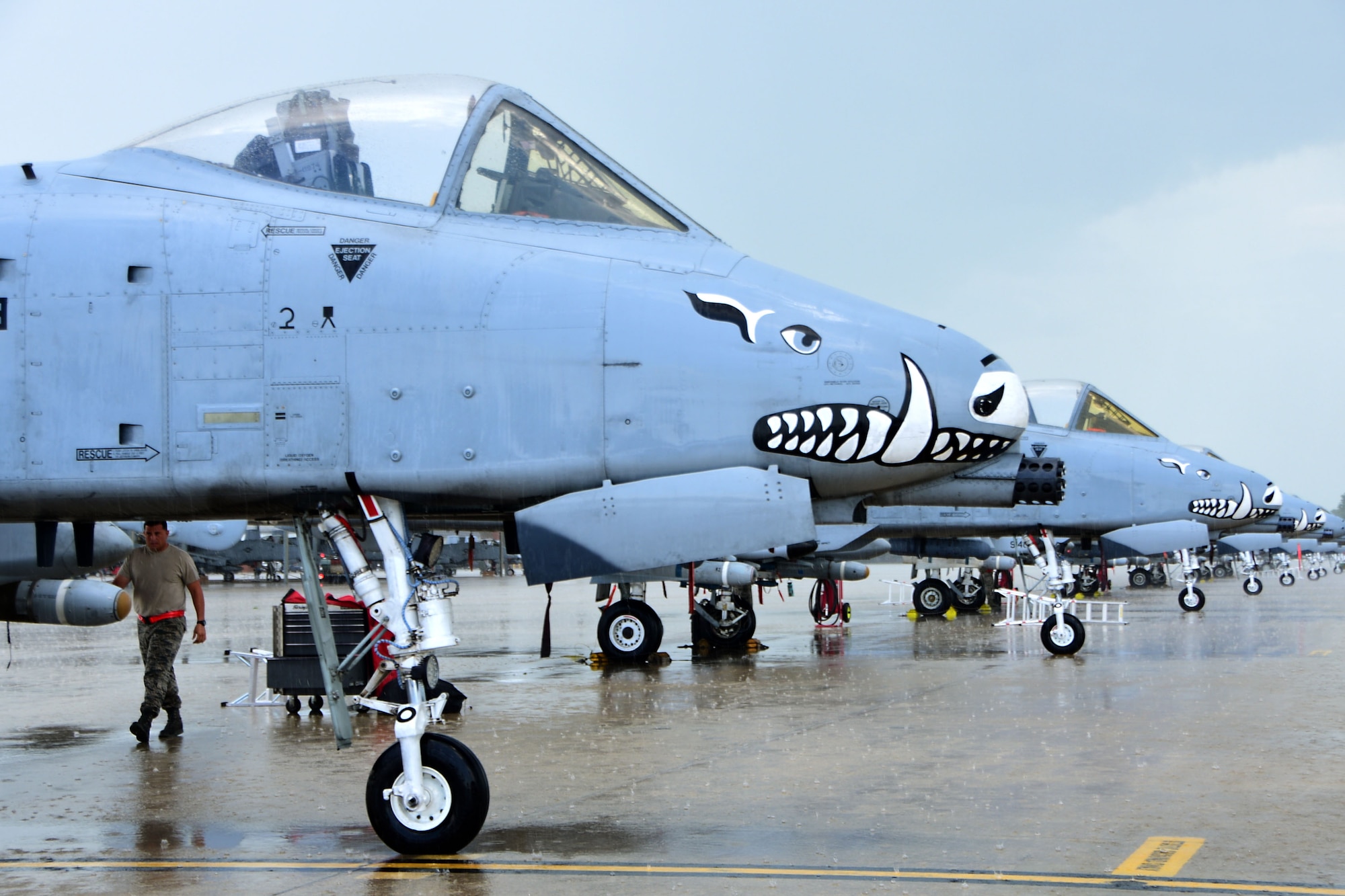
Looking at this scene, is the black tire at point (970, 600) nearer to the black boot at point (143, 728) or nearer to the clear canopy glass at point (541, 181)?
the black boot at point (143, 728)

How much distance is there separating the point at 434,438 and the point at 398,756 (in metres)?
1.35

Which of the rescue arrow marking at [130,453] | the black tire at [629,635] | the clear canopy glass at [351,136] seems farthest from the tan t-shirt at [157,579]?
the black tire at [629,635]

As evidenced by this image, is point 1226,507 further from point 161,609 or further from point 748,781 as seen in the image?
point 161,609

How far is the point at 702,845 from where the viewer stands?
5809 mm

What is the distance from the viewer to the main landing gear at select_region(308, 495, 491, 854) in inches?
212

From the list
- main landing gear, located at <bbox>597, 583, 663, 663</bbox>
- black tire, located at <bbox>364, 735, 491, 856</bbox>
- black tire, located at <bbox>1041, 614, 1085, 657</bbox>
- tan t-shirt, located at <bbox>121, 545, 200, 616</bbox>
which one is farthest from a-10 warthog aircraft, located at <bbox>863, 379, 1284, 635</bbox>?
black tire, located at <bbox>364, 735, 491, 856</bbox>

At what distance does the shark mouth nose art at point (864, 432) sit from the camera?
17.0 ft

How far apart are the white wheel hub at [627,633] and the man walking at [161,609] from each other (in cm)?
619

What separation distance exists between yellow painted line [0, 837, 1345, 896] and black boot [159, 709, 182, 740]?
4.16 metres

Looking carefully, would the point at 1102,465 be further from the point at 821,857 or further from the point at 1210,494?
the point at 821,857

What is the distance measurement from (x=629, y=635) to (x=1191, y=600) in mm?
15417

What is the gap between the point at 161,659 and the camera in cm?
991

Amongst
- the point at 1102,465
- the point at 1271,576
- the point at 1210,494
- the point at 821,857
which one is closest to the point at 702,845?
the point at 821,857

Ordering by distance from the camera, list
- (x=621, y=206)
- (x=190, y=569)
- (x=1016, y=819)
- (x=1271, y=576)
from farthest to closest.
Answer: (x=1271, y=576), (x=190, y=569), (x=1016, y=819), (x=621, y=206)
